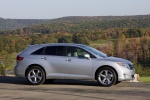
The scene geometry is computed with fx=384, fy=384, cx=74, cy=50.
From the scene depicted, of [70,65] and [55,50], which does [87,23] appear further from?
[70,65]

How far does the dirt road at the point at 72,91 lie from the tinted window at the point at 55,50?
1020 millimetres

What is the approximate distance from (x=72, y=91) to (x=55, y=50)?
2134 millimetres

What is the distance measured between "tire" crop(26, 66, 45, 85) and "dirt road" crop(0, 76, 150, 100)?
0.20m

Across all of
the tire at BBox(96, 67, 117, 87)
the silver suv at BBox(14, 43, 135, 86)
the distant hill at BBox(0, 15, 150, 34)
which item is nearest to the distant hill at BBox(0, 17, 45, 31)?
the distant hill at BBox(0, 15, 150, 34)

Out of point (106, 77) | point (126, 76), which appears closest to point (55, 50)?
point (106, 77)

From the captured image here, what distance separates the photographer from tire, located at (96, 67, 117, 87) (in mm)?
11805

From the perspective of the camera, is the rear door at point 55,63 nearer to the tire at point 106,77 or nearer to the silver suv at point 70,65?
the silver suv at point 70,65

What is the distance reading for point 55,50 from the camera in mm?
12539

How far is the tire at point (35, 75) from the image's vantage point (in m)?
12.3

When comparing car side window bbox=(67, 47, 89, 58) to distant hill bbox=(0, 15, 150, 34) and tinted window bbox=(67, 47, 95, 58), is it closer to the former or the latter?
tinted window bbox=(67, 47, 95, 58)

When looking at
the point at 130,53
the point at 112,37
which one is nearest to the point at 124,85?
the point at 130,53

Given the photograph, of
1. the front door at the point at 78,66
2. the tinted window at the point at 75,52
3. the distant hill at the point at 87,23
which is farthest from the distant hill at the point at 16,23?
the front door at the point at 78,66

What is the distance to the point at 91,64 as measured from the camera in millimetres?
11953

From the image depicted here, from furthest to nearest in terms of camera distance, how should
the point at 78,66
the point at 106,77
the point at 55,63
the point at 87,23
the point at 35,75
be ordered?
1. the point at 87,23
2. the point at 35,75
3. the point at 55,63
4. the point at 78,66
5. the point at 106,77
